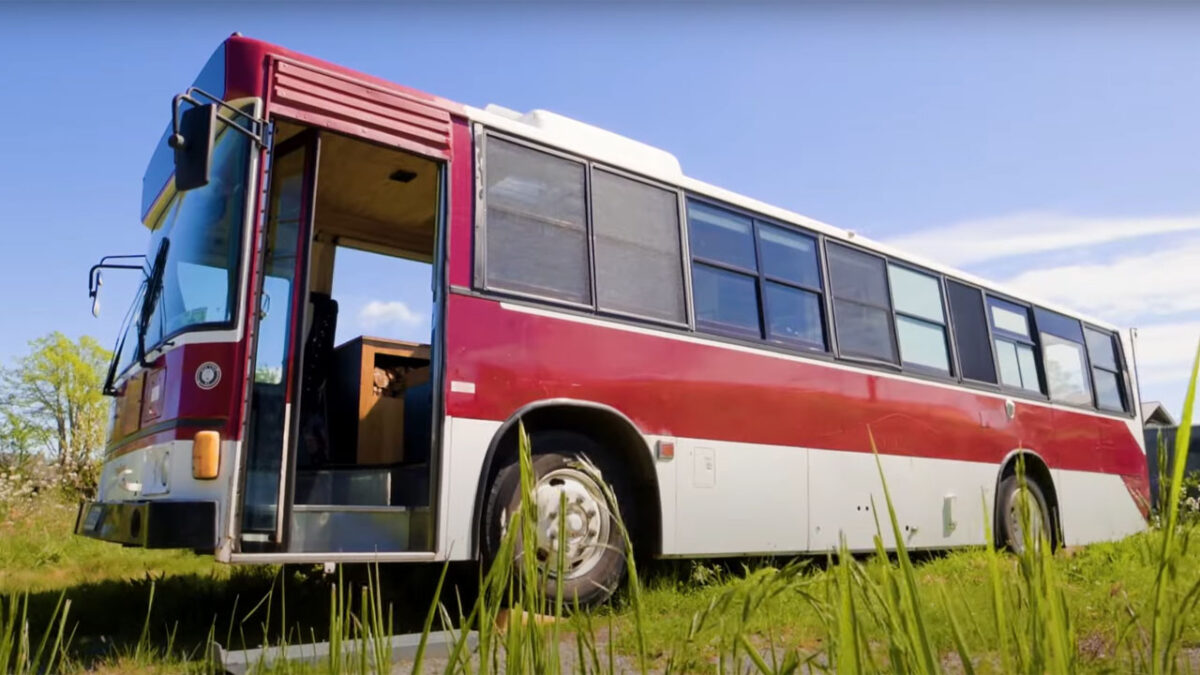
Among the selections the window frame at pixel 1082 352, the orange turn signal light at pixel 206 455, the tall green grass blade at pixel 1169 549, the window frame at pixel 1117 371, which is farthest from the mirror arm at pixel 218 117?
the window frame at pixel 1117 371

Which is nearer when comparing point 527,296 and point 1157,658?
point 1157,658

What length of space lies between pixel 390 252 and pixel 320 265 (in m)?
0.57

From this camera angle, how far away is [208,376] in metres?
4.55

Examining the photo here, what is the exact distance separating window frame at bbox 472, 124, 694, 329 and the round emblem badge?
1382 millimetres

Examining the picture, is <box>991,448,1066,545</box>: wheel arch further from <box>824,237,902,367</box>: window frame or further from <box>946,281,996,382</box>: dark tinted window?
<box>824,237,902,367</box>: window frame

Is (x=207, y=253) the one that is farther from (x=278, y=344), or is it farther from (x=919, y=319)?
(x=919, y=319)

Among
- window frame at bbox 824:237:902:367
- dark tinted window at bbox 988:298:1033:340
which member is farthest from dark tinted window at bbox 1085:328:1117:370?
window frame at bbox 824:237:902:367

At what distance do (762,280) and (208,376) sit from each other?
3.90 metres

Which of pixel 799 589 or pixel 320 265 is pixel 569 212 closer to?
pixel 320 265

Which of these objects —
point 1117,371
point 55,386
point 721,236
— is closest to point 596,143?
point 721,236

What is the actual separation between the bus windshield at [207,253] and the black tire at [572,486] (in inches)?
65.2

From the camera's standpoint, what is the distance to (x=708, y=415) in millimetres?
6102

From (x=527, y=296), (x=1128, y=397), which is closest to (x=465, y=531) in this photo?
(x=527, y=296)

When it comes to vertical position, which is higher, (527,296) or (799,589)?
(527,296)
